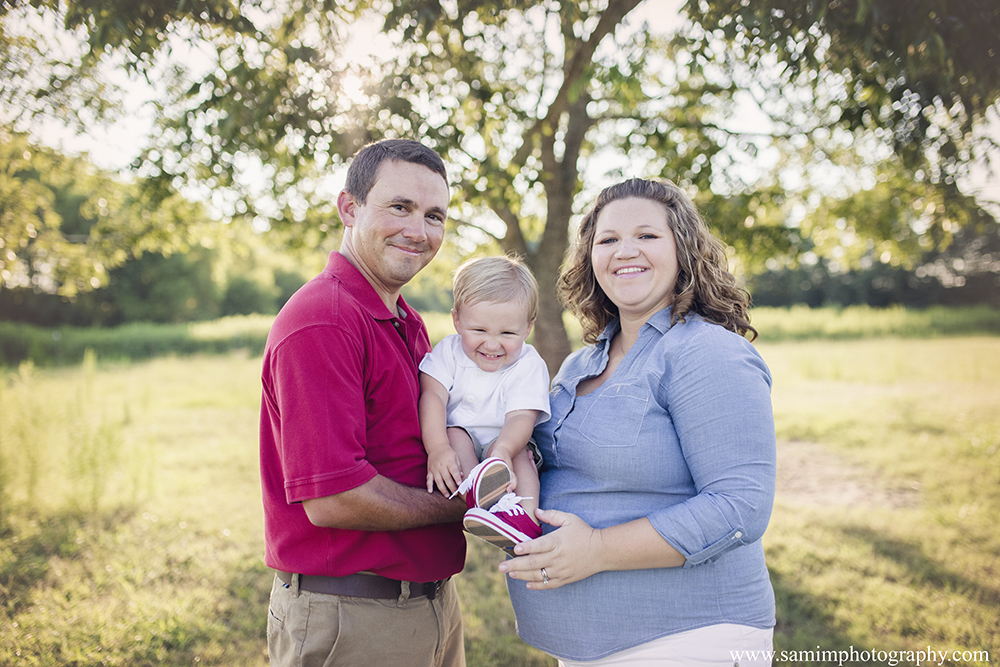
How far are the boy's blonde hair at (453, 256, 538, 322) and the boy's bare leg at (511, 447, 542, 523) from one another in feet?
1.99

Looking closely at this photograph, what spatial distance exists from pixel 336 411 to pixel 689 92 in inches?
207

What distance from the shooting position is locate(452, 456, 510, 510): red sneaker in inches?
71.5

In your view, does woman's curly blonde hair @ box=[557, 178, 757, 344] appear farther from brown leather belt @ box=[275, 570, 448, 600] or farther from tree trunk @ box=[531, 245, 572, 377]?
tree trunk @ box=[531, 245, 572, 377]

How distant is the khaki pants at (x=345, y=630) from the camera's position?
185 cm

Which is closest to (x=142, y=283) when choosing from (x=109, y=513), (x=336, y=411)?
(x=109, y=513)

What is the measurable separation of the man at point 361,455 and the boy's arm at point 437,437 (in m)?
0.04

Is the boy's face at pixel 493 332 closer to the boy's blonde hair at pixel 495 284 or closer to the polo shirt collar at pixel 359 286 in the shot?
the boy's blonde hair at pixel 495 284

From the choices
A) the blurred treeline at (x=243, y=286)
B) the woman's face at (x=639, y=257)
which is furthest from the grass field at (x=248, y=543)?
the blurred treeline at (x=243, y=286)

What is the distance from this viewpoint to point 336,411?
1.66 metres

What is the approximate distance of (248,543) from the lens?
582cm

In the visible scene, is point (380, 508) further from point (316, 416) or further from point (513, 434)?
point (513, 434)

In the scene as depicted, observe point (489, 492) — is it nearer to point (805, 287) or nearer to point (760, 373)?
point (760, 373)

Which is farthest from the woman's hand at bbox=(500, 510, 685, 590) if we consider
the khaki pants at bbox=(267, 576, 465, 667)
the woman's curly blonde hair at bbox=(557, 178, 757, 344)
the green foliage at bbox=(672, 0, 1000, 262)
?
the green foliage at bbox=(672, 0, 1000, 262)

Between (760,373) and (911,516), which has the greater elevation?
(760,373)
